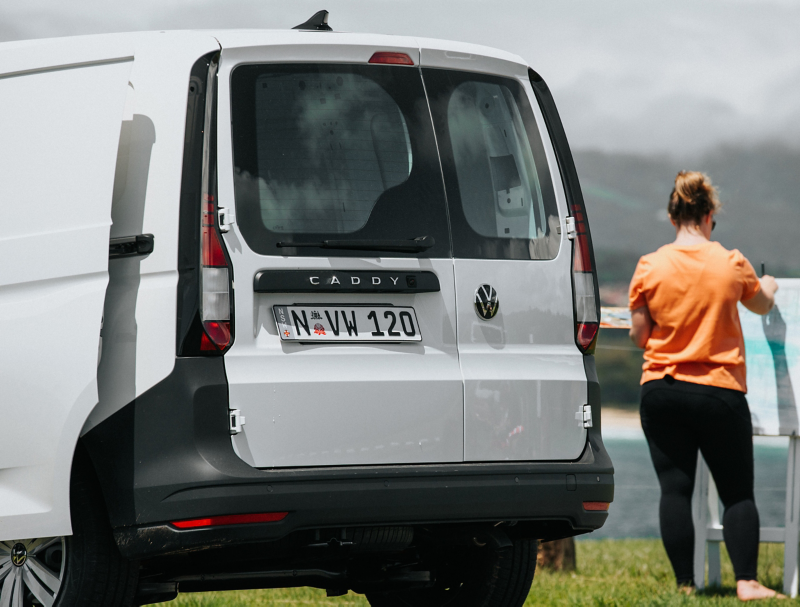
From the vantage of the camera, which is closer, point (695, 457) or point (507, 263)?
point (507, 263)

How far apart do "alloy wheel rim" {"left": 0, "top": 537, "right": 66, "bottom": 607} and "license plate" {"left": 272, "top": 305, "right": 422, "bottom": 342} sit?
39.7 inches

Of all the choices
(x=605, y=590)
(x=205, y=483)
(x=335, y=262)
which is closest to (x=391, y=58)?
(x=335, y=262)

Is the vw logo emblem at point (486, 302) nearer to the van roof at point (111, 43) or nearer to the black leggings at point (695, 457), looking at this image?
the van roof at point (111, 43)

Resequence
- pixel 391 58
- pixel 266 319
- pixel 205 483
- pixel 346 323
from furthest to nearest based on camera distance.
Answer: pixel 391 58 < pixel 346 323 < pixel 266 319 < pixel 205 483

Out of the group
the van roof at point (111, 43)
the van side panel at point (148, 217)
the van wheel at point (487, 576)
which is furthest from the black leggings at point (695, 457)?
the van side panel at point (148, 217)

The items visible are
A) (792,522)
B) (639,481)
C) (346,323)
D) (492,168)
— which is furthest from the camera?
(639,481)

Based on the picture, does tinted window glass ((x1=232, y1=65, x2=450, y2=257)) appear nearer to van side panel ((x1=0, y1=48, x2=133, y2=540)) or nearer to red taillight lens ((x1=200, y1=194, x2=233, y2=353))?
red taillight lens ((x1=200, y1=194, x2=233, y2=353))

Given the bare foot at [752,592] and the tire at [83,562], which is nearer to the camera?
the tire at [83,562]

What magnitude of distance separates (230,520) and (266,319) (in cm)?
61

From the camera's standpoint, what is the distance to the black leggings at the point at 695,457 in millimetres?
5949

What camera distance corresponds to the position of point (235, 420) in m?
3.43

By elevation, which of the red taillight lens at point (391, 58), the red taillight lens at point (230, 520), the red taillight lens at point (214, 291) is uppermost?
the red taillight lens at point (391, 58)

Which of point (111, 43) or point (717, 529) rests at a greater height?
point (111, 43)

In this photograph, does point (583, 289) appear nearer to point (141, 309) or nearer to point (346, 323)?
point (346, 323)
